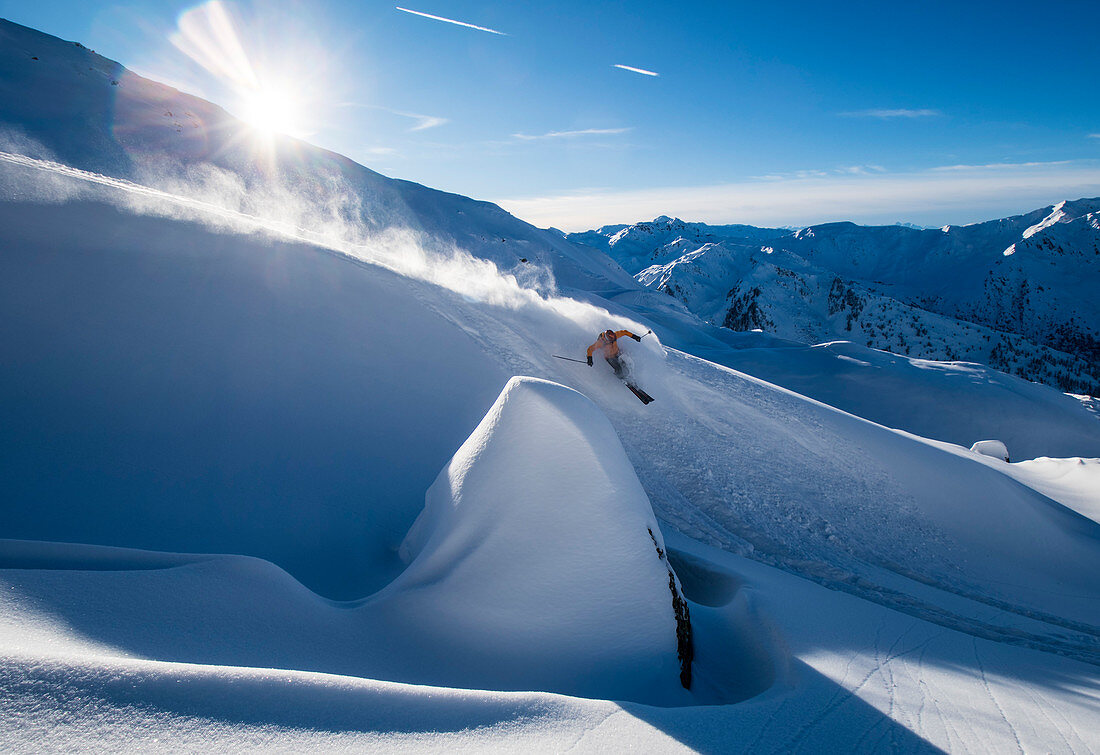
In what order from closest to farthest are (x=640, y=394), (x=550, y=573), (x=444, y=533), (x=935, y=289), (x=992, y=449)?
(x=550, y=573)
(x=444, y=533)
(x=640, y=394)
(x=992, y=449)
(x=935, y=289)

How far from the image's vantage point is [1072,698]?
4.64 m

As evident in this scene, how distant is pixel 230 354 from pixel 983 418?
28888mm

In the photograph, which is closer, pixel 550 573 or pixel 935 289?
pixel 550 573

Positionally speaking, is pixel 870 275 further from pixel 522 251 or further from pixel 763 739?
pixel 763 739

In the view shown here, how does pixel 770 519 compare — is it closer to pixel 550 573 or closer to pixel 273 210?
pixel 550 573

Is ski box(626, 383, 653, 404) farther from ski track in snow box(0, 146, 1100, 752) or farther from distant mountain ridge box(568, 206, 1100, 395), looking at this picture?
distant mountain ridge box(568, 206, 1100, 395)

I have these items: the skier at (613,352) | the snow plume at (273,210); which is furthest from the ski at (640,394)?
the snow plume at (273,210)

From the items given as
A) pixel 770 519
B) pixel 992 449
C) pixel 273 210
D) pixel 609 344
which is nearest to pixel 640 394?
pixel 609 344

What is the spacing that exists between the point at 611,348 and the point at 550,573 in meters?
8.26

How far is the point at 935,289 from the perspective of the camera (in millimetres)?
158625

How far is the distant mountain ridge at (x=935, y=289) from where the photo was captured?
6112 cm

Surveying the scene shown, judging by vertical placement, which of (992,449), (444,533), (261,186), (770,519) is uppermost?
(261,186)

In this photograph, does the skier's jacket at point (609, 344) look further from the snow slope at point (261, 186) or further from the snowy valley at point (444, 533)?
the snow slope at point (261, 186)

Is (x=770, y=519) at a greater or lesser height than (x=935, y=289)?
lesser
